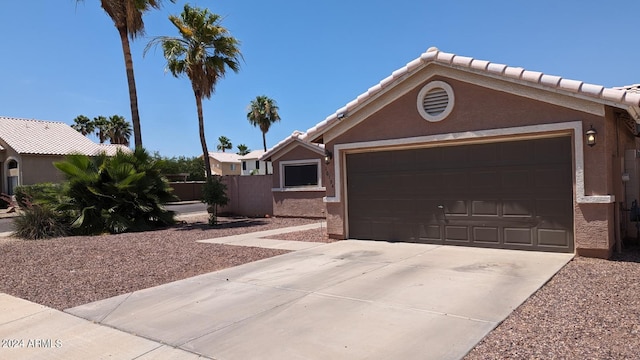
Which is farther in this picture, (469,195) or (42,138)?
(42,138)

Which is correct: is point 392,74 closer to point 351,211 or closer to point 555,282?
point 351,211

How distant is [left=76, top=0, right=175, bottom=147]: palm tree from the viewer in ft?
59.1

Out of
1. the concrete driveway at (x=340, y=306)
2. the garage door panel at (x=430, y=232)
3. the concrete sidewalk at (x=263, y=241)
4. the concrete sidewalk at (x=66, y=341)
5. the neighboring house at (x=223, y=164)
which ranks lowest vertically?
the concrete sidewalk at (x=66, y=341)

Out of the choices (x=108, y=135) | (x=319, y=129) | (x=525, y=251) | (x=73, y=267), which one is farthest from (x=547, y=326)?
(x=108, y=135)

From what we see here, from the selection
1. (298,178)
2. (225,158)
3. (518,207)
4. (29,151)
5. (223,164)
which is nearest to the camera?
(518,207)

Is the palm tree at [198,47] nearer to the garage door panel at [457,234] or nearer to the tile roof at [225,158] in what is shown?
the garage door panel at [457,234]

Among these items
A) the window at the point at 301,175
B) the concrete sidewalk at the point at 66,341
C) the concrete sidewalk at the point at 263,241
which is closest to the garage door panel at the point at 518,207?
the concrete sidewalk at the point at 263,241

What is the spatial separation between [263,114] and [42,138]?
972 inches

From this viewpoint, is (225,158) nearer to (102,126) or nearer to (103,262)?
(102,126)

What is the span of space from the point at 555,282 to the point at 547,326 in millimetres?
2089

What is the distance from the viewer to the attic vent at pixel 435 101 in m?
9.65

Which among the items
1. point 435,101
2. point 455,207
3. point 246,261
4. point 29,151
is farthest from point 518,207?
point 29,151

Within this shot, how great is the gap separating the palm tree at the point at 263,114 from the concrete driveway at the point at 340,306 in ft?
145

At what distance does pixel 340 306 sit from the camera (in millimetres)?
5867
